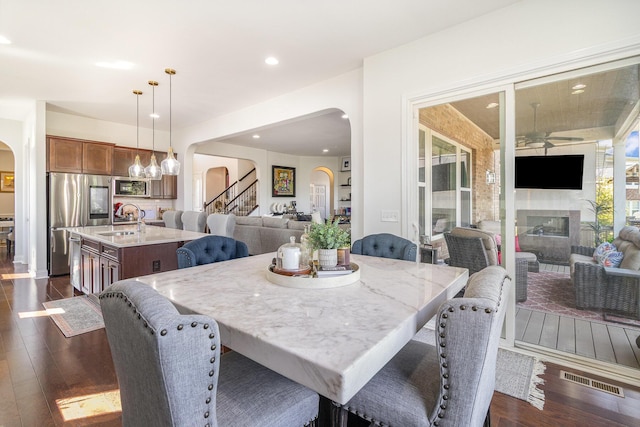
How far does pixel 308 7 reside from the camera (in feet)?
8.77

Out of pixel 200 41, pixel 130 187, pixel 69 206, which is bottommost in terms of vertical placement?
pixel 69 206

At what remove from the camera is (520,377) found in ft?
7.51

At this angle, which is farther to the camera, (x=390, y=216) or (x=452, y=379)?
(x=390, y=216)

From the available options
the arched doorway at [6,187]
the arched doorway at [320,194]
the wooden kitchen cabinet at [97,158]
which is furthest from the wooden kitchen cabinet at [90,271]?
the arched doorway at [320,194]

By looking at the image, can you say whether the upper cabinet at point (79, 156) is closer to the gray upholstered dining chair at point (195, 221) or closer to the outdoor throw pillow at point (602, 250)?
the gray upholstered dining chair at point (195, 221)

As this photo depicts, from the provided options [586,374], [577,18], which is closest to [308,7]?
[577,18]

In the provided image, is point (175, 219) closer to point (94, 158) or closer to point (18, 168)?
point (94, 158)

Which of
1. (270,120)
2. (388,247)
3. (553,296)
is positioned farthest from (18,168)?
(553,296)

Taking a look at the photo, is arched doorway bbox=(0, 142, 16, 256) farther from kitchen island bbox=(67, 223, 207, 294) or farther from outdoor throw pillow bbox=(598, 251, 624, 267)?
outdoor throw pillow bbox=(598, 251, 624, 267)

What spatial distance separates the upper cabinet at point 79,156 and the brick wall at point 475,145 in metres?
5.93

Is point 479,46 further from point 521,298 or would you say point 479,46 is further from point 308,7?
point 521,298

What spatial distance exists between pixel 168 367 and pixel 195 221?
4713mm

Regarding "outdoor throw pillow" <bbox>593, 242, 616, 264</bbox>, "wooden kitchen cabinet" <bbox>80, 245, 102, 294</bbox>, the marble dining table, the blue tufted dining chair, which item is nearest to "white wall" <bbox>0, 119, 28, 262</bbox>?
"wooden kitchen cabinet" <bbox>80, 245, 102, 294</bbox>

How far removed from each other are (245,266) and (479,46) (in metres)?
2.74
